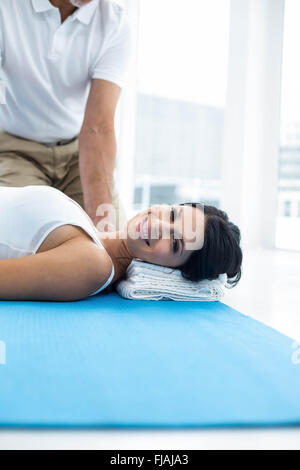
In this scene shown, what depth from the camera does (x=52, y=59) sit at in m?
2.07

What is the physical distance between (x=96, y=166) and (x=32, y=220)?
2.07ft

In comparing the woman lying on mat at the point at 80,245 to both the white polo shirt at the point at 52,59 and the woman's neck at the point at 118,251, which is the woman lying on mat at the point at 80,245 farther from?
the white polo shirt at the point at 52,59

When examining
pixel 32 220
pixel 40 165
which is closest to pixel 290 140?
pixel 40 165

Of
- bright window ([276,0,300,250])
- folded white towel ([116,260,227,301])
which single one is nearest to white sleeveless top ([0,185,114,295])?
folded white towel ([116,260,227,301])

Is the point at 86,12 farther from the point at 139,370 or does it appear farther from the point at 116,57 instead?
the point at 139,370

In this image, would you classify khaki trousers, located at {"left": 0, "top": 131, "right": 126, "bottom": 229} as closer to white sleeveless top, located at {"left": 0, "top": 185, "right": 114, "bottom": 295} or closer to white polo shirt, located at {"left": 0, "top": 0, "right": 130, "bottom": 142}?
white polo shirt, located at {"left": 0, "top": 0, "right": 130, "bottom": 142}

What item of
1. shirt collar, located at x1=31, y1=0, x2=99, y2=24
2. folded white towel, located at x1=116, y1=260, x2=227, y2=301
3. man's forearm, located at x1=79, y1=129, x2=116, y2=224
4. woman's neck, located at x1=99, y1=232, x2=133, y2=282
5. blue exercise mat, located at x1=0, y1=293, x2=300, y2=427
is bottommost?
blue exercise mat, located at x1=0, y1=293, x2=300, y2=427

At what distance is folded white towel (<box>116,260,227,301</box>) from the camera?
1579mm

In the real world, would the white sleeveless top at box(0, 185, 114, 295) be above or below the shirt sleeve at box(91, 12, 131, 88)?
below

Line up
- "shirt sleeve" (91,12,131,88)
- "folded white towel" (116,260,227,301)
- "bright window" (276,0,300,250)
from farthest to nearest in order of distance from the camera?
"bright window" (276,0,300,250) < "shirt sleeve" (91,12,131,88) < "folded white towel" (116,260,227,301)

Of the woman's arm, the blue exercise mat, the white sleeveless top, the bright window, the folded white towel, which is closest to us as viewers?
the blue exercise mat

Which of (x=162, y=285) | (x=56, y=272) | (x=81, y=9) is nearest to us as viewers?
(x=56, y=272)

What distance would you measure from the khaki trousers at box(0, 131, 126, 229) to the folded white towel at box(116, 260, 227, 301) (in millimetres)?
637

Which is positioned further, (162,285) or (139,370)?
(162,285)
